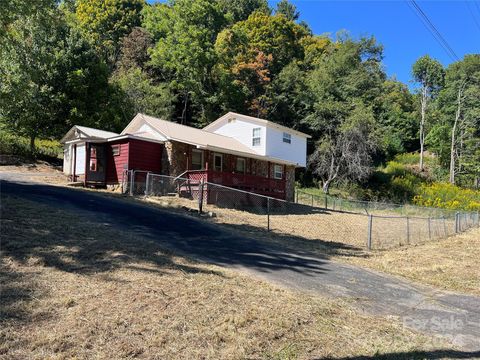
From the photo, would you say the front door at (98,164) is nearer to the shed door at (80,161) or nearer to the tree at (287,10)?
the shed door at (80,161)

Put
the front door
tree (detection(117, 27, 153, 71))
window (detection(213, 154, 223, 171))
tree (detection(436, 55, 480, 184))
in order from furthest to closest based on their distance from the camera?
tree (detection(436, 55, 480, 184)) → tree (detection(117, 27, 153, 71)) → window (detection(213, 154, 223, 171)) → the front door

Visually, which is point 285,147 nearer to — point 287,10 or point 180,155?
point 180,155

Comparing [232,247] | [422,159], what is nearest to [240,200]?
[232,247]

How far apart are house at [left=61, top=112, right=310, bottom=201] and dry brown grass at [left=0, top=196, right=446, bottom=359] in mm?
13869

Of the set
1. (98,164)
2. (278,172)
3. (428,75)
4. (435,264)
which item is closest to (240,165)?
(278,172)

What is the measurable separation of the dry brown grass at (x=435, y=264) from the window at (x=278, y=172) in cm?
1434

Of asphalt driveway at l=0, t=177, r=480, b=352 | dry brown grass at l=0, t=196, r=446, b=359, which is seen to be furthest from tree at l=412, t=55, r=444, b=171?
dry brown grass at l=0, t=196, r=446, b=359

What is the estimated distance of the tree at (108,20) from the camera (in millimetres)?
53406

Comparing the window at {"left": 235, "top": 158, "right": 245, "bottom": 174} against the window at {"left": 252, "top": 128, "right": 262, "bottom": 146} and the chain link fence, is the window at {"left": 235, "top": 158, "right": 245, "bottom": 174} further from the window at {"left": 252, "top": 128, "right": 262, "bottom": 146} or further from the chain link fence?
the chain link fence

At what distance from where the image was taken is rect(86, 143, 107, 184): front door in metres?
23.0

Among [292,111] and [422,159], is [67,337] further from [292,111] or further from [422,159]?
[422,159]

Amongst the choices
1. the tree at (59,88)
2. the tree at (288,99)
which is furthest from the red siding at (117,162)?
the tree at (288,99)

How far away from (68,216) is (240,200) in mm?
10919

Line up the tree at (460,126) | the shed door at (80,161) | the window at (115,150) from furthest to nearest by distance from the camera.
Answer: the tree at (460,126) < the shed door at (80,161) < the window at (115,150)
